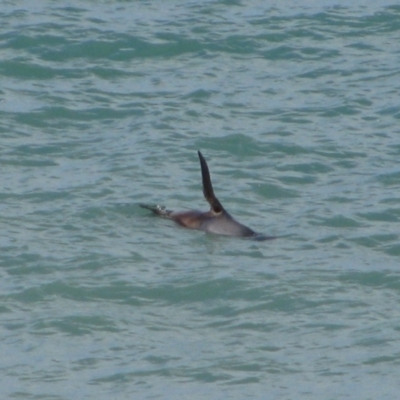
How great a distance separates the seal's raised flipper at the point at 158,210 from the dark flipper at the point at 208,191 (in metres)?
0.53

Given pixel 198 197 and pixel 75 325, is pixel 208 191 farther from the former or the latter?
pixel 75 325

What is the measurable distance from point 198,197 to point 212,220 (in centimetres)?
89

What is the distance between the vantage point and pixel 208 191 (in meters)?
9.63

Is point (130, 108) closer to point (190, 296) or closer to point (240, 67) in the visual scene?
point (240, 67)

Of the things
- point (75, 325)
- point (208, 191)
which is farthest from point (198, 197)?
point (75, 325)

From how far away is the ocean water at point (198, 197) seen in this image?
7480 mm

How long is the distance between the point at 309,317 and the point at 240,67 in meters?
6.71

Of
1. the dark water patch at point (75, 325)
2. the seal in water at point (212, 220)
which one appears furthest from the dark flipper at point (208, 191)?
the dark water patch at point (75, 325)

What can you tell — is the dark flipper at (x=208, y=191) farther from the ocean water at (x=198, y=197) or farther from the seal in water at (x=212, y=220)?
the ocean water at (x=198, y=197)

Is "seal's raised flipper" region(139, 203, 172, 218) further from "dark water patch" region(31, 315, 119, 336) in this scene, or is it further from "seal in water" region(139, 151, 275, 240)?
"dark water patch" region(31, 315, 119, 336)

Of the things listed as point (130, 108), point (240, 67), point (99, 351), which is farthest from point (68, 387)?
point (240, 67)

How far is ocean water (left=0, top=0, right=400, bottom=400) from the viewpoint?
7.48 m

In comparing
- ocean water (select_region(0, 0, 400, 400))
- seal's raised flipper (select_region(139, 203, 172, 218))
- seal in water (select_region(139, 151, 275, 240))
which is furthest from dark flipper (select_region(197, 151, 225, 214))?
seal's raised flipper (select_region(139, 203, 172, 218))

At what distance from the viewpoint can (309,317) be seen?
8180 mm
